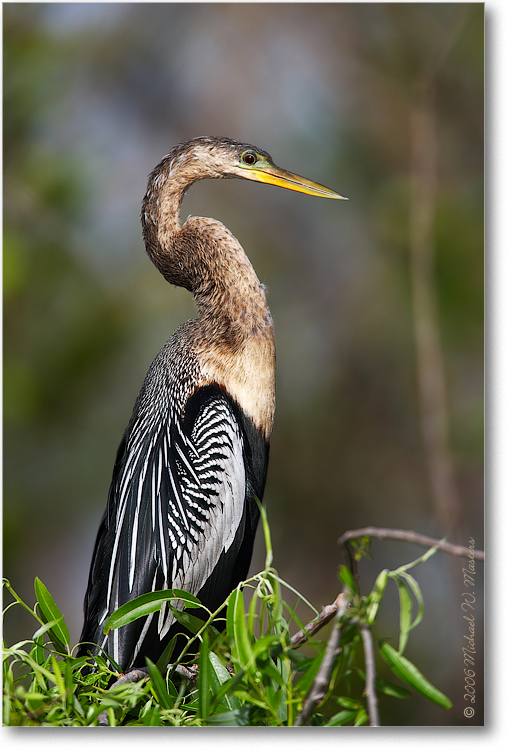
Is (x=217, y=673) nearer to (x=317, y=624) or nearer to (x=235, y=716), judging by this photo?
(x=235, y=716)

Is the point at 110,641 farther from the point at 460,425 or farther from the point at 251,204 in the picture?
the point at 251,204

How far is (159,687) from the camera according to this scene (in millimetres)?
1166

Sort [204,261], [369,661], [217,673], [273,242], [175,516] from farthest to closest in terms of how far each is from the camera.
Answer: [273,242] < [204,261] < [175,516] < [217,673] < [369,661]

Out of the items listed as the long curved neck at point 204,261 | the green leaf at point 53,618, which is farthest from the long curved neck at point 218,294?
the green leaf at point 53,618

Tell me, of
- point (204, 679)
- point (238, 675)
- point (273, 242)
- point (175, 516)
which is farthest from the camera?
point (273, 242)

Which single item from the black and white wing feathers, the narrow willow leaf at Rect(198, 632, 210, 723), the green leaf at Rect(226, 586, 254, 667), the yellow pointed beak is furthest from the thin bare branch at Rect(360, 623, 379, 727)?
the yellow pointed beak

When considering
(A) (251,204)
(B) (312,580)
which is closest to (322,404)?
(B) (312,580)

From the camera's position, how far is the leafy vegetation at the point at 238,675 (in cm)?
102

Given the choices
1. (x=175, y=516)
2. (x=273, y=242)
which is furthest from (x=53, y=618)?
(x=273, y=242)

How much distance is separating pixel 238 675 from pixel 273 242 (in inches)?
40.7

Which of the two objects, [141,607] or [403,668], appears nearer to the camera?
[403,668]

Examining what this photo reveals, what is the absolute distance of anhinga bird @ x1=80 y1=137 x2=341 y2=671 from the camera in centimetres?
142

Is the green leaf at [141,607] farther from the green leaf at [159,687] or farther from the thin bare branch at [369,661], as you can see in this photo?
the thin bare branch at [369,661]

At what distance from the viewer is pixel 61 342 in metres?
1.66
